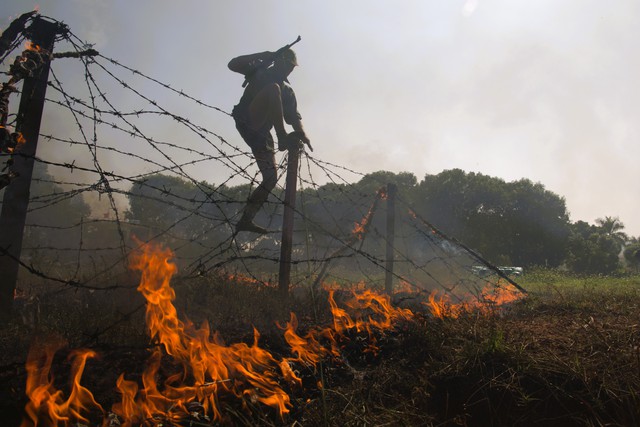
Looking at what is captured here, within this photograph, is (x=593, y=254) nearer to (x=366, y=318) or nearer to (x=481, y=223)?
(x=481, y=223)

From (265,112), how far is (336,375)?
14.7 ft

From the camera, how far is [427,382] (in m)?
3.13

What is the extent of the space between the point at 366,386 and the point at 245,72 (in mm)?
5292

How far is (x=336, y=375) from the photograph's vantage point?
3359 millimetres

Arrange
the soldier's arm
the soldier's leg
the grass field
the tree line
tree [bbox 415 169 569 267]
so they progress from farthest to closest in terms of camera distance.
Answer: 1. tree [bbox 415 169 569 267]
2. the tree line
3. the soldier's arm
4. the soldier's leg
5. the grass field

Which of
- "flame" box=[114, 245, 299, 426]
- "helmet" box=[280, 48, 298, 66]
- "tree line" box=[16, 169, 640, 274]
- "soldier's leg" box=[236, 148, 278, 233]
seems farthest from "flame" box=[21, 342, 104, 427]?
"tree line" box=[16, 169, 640, 274]

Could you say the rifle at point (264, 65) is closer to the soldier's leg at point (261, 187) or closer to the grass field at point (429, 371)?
the soldier's leg at point (261, 187)

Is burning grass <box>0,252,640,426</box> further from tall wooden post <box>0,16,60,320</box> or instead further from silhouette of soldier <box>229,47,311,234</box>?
silhouette of soldier <box>229,47,311,234</box>

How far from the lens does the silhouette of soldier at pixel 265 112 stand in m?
6.39

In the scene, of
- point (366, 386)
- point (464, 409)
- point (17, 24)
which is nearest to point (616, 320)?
point (464, 409)

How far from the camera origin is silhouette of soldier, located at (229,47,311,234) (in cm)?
639

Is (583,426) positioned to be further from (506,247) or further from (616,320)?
(506,247)

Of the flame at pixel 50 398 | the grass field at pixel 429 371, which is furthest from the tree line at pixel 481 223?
the flame at pixel 50 398

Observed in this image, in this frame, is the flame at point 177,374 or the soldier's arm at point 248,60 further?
the soldier's arm at point 248,60
